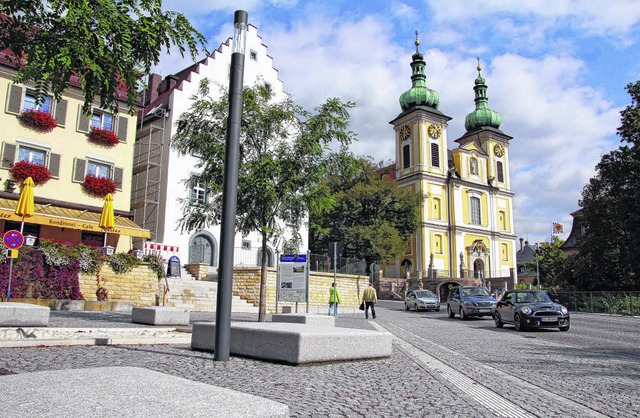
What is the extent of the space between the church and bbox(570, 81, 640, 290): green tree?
20191 millimetres

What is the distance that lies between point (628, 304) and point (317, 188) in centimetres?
2606

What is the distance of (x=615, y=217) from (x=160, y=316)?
35.7 meters

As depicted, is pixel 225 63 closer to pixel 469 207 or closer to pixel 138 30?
pixel 138 30

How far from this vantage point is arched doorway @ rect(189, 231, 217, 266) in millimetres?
34562

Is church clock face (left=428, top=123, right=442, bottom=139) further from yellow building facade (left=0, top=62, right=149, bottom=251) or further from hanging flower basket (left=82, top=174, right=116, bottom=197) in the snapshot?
hanging flower basket (left=82, top=174, right=116, bottom=197)

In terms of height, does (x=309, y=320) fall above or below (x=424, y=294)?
below

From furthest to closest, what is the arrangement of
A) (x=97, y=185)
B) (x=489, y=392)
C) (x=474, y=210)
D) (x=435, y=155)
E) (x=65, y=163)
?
1. (x=474, y=210)
2. (x=435, y=155)
3. (x=97, y=185)
4. (x=65, y=163)
5. (x=489, y=392)

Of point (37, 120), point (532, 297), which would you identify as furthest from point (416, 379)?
point (37, 120)

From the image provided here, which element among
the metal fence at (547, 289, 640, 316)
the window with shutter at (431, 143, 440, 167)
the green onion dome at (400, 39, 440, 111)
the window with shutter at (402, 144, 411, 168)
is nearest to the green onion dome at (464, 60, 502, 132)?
the green onion dome at (400, 39, 440, 111)

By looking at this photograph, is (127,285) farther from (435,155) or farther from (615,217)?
(435,155)

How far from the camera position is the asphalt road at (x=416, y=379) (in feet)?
17.0

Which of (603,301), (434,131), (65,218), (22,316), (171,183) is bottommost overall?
(22,316)

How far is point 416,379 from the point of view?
6.81 m

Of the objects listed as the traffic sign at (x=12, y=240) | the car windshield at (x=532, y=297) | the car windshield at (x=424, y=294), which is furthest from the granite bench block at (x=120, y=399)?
the car windshield at (x=424, y=294)
